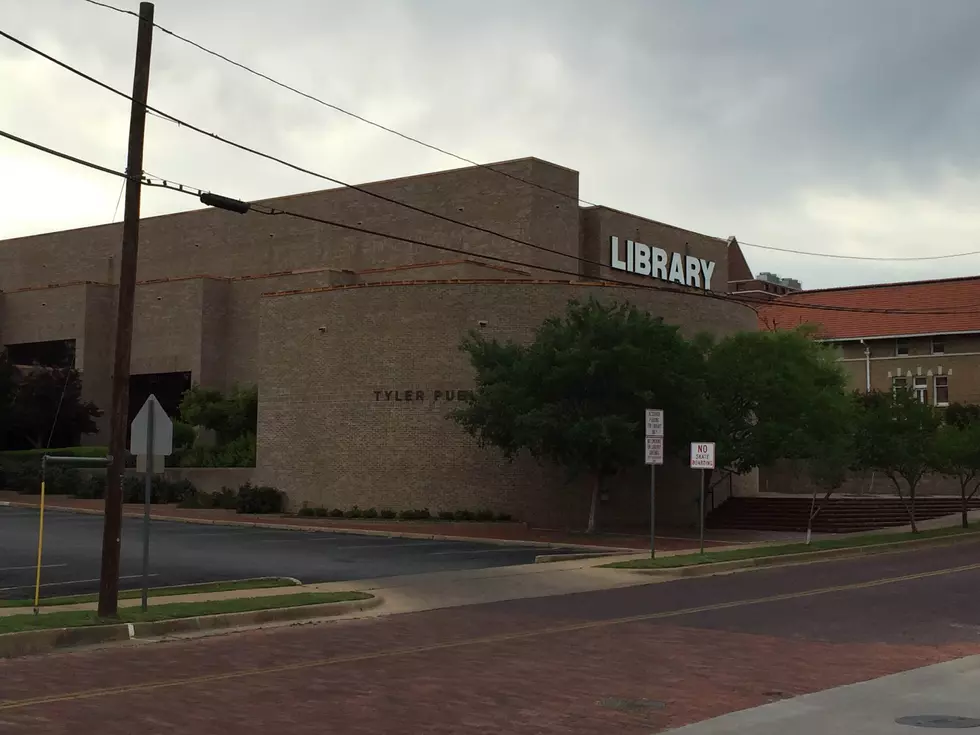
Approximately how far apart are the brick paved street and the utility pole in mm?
2352

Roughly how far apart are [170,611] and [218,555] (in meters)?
10.3

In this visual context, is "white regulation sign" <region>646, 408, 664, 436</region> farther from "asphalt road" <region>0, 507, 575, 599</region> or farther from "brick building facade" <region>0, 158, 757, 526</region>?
"brick building facade" <region>0, 158, 757, 526</region>

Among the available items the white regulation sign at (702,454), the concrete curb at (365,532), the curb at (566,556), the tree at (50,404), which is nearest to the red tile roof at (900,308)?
the concrete curb at (365,532)

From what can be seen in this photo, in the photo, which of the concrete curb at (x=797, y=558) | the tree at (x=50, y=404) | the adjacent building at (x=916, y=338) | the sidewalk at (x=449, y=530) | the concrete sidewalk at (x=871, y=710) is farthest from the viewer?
the adjacent building at (x=916, y=338)

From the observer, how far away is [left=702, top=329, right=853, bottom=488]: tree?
111 ft

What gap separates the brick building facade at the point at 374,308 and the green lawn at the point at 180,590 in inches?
710

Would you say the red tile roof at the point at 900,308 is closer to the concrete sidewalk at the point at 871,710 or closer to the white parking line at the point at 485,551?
the white parking line at the point at 485,551

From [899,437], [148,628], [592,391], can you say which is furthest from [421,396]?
[148,628]

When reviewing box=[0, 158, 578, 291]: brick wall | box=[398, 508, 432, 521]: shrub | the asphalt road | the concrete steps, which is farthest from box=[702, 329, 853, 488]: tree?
box=[0, 158, 578, 291]: brick wall

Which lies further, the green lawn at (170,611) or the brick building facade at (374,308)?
the brick building facade at (374,308)

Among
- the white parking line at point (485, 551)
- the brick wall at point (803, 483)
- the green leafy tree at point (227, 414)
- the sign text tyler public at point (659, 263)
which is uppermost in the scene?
the sign text tyler public at point (659, 263)

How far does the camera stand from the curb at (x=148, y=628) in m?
12.9

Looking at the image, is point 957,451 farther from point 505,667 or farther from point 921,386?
point 921,386

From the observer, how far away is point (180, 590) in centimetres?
1842
